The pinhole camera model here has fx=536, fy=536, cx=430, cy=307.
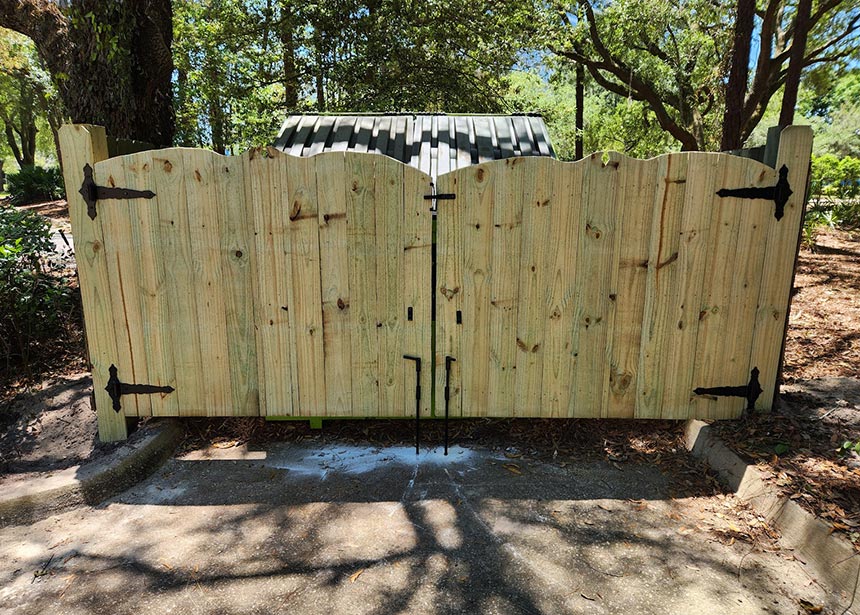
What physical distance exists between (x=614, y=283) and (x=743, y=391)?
1121mm

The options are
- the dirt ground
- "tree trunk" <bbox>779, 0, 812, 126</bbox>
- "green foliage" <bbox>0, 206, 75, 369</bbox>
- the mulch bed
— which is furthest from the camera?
"tree trunk" <bbox>779, 0, 812, 126</bbox>

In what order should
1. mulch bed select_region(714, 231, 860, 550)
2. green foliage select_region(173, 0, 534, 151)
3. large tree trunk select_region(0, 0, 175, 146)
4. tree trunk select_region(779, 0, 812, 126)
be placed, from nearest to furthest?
mulch bed select_region(714, 231, 860, 550) → large tree trunk select_region(0, 0, 175, 146) → tree trunk select_region(779, 0, 812, 126) → green foliage select_region(173, 0, 534, 151)

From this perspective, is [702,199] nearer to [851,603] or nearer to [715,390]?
[715,390]

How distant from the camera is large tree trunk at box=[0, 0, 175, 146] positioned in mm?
4184

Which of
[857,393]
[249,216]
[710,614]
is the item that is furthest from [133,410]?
[857,393]

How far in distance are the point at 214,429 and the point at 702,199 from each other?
3.60 meters

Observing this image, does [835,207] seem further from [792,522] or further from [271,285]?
[271,285]

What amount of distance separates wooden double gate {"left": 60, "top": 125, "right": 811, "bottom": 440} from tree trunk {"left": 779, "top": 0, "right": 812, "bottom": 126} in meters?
4.13

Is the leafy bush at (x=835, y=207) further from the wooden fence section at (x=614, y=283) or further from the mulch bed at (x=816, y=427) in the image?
the wooden fence section at (x=614, y=283)

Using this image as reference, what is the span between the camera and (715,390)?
134 inches

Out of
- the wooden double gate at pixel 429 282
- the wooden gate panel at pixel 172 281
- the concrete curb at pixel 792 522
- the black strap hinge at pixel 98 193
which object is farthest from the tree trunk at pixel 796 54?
the black strap hinge at pixel 98 193

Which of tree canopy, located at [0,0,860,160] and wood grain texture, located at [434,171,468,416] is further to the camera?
tree canopy, located at [0,0,860,160]

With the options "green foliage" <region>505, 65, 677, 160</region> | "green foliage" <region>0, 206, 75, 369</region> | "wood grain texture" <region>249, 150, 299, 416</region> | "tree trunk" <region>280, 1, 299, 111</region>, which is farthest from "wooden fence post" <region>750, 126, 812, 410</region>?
"green foliage" <region>505, 65, 677, 160</region>

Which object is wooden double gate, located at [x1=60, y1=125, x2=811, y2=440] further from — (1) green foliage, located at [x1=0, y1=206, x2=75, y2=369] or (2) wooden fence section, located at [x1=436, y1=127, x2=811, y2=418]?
(1) green foliage, located at [x1=0, y1=206, x2=75, y2=369]
